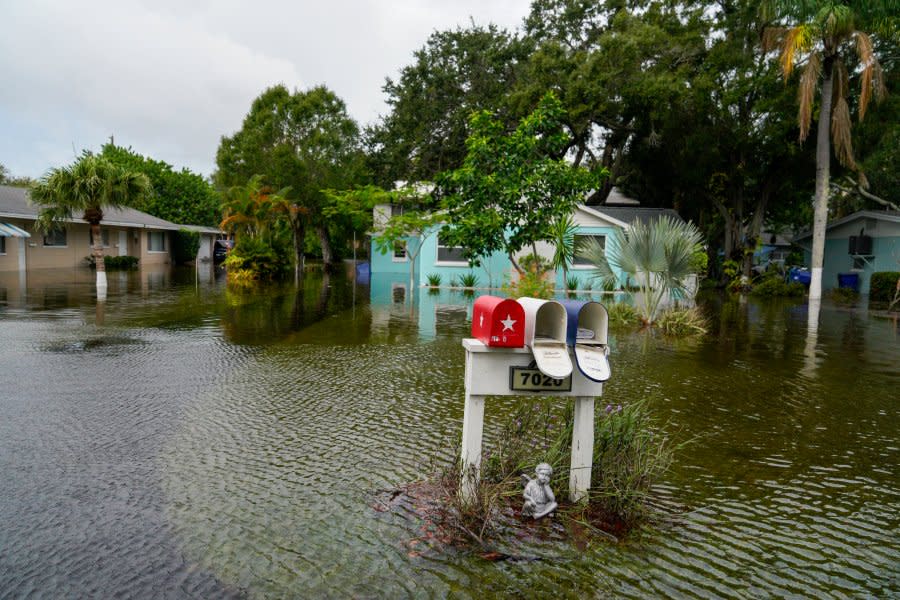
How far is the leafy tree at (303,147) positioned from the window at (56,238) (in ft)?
35.1

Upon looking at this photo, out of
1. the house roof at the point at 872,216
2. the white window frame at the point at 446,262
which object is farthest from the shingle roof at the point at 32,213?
the house roof at the point at 872,216

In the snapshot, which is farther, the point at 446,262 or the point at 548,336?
the point at 446,262

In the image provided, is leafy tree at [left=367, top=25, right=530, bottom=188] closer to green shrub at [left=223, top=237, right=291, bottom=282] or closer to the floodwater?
green shrub at [left=223, top=237, right=291, bottom=282]

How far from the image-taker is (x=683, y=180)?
91.2ft

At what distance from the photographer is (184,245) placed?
43469 mm

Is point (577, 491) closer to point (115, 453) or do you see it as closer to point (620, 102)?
point (115, 453)

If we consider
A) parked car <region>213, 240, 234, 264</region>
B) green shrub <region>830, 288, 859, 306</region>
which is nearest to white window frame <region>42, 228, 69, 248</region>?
parked car <region>213, 240, 234, 264</region>

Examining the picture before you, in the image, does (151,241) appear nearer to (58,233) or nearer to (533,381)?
(58,233)

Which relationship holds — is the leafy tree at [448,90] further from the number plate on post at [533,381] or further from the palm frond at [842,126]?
the number plate on post at [533,381]

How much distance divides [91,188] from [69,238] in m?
16.8

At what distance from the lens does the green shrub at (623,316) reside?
46.9 feet

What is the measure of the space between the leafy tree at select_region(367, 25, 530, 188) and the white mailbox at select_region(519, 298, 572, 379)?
26982mm

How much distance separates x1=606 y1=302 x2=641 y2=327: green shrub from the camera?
14281mm

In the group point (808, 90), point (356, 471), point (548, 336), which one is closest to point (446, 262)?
point (808, 90)
